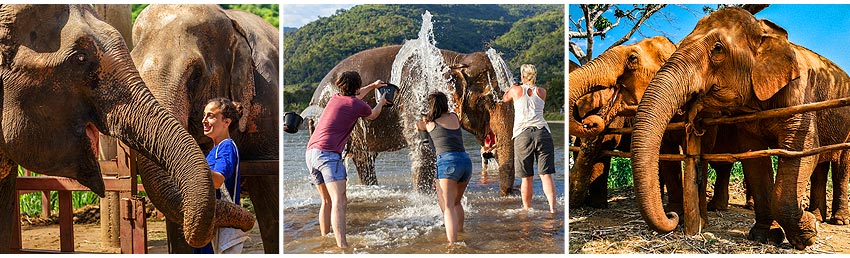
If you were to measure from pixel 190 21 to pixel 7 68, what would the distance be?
55.0 inches

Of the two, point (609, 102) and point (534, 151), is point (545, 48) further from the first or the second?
point (609, 102)

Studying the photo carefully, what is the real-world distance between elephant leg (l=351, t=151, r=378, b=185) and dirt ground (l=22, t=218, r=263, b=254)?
1.49 meters

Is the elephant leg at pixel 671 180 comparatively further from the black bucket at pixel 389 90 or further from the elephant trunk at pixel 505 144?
the black bucket at pixel 389 90

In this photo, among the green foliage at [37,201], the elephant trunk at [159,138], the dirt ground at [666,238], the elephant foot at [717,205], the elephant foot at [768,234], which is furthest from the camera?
the green foliage at [37,201]

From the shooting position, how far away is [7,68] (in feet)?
15.9

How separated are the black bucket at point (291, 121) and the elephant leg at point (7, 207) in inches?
62.4

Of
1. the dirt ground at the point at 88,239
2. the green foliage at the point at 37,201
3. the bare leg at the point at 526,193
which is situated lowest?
the dirt ground at the point at 88,239

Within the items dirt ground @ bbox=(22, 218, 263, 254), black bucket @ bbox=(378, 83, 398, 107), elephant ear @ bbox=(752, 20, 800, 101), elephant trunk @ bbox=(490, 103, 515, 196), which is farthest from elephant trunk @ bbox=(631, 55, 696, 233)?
dirt ground @ bbox=(22, 218, 263, 254)

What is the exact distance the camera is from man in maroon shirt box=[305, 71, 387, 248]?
217 inches

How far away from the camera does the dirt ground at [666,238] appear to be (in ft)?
20.9

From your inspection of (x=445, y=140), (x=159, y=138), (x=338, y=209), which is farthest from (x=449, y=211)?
(x=159, y=138)

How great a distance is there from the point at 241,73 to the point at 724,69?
324 centimetres

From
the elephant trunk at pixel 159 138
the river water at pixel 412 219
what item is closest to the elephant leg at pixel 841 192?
the river water at pixel 412 219

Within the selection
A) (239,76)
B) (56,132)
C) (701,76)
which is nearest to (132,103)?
(56,132)
